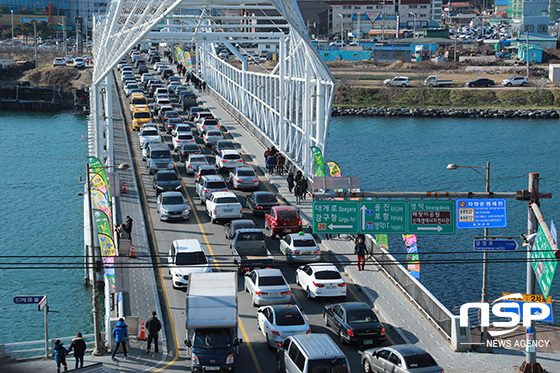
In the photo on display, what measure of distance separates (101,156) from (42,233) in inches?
230

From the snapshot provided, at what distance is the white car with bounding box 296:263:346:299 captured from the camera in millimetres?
29719

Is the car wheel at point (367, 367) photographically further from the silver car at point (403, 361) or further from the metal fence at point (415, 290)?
the metal fence at point (415, 290)

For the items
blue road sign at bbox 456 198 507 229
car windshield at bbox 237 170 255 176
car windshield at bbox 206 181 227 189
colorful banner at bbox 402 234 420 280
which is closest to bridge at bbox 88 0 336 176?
car windshield at bbox 237 170 255 176

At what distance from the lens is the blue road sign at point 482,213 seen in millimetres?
26828

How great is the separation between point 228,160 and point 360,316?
2769cm

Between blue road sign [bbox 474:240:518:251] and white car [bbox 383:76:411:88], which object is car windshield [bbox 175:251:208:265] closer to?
blue road sign [bbox 474:240:518:251]

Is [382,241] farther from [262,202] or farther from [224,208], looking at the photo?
[262,202]

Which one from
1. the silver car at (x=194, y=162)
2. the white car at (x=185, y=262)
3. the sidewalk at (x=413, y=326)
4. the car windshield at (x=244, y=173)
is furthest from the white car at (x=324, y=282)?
the silver car at (x=194, y=162)

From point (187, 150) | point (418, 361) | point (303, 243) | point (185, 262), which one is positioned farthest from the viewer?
point (187, 150)

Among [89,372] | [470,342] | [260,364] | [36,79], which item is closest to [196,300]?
[260,364]

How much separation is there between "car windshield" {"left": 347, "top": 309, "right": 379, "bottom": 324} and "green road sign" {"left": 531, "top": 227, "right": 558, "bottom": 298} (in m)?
5.46

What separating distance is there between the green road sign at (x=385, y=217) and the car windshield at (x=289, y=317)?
3056 mm

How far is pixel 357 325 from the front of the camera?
1024 inches

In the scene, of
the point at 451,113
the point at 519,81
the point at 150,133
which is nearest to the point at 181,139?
the point at 150,133
